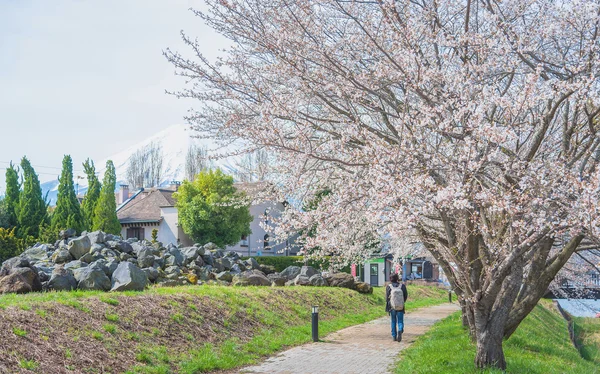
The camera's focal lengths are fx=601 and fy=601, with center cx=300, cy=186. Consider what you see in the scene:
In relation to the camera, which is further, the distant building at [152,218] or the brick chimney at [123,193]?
the brick chimney at [123,193]

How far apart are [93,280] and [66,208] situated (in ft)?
79.3

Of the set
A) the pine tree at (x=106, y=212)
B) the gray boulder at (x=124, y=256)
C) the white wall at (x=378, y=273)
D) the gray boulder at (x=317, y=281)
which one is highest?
the pine tree at (x=106, y=212)

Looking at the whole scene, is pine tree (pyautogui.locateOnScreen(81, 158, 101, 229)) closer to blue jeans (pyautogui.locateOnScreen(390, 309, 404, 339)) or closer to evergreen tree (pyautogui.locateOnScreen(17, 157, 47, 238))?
evergreen tree (pyautogui.locateOnScreen(17, 157, 47, 238))

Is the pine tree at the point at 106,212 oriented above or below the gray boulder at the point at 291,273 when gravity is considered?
above

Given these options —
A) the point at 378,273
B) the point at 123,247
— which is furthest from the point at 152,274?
the point at 378,273

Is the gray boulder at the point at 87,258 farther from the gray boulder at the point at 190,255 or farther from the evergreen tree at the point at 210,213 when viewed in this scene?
the evergreen tree at the point at 210,213

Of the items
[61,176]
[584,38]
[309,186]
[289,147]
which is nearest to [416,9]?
[584,38]

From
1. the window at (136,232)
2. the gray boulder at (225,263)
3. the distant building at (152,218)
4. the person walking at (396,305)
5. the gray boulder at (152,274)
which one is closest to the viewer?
the person walking at (396,305)

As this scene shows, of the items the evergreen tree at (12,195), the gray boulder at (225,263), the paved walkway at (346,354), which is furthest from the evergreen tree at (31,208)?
the paved walkway at (346,354)

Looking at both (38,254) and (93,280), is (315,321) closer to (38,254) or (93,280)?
(93,280)

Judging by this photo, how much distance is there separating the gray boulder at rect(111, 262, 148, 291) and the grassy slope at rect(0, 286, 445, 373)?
0.44 m

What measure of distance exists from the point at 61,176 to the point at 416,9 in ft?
109

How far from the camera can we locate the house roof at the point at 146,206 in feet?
160

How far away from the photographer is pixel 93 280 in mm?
13961
